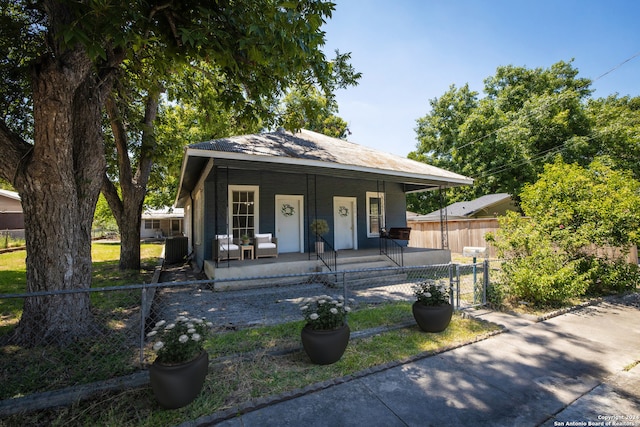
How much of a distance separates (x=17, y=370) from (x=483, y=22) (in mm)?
12060

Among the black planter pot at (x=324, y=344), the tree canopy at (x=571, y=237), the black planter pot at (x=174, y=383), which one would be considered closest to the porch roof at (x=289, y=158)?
the tree canopy at (x=571, y=237)

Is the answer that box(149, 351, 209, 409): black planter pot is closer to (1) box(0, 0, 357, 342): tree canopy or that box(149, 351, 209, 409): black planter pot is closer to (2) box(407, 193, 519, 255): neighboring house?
(1) box(0, 0, 357, 342): tree canopy

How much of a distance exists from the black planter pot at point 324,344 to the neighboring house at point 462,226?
32.2 ft

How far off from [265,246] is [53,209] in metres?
5.37

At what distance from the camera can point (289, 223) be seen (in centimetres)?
1018

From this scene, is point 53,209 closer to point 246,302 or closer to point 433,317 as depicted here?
point 246,302

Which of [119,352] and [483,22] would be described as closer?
[119,352]

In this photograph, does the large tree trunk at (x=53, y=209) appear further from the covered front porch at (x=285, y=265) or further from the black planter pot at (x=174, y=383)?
the covered front porch at (x=285, y=265)

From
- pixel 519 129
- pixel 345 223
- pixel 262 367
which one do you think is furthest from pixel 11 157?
pixel 519 129

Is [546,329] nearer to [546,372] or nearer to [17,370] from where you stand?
[546,372]

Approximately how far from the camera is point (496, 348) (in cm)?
383

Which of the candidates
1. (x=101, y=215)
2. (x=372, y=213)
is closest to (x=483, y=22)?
(x=372, y=213)

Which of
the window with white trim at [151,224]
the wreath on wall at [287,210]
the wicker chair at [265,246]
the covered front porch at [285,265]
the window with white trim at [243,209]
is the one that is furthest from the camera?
the window with white trim at [151,224]

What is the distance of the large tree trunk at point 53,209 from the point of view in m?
3.70
